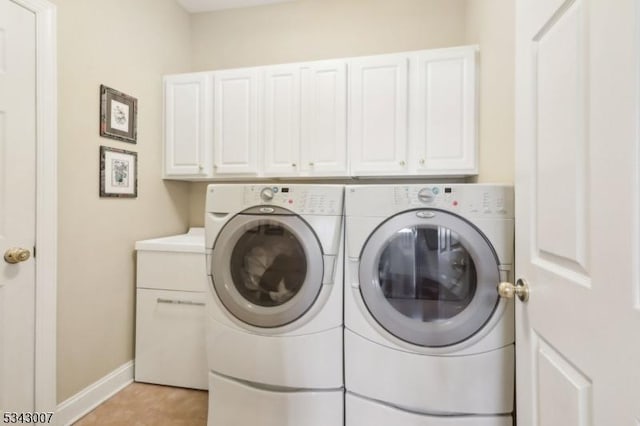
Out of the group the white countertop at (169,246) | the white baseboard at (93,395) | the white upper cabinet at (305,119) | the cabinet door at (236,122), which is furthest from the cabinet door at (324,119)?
the white baseboard at (93,395)

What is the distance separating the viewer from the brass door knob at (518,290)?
89 centimetres

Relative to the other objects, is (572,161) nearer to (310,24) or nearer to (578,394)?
(578,394)

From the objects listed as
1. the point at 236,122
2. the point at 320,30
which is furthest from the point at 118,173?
the point at 320,30

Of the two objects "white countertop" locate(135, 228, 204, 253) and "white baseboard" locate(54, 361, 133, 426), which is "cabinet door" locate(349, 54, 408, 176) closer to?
"white countertop" locate(135, 228, 204, 253)

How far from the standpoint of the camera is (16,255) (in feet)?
4.52

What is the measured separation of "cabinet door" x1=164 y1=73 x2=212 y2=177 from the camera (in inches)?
90.4

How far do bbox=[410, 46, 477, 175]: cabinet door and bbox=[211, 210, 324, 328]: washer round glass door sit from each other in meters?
1.04

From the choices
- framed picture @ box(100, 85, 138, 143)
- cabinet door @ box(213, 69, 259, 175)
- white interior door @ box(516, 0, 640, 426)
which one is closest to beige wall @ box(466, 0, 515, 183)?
white interior door @ box(516, 0, 640, 426)

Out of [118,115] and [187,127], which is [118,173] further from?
[187,127]

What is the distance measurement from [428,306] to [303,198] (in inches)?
27.4

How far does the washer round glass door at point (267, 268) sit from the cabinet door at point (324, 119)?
828 millimetres

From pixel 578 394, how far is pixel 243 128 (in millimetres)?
2179

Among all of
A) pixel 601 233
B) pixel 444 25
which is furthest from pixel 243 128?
pixel 601 233

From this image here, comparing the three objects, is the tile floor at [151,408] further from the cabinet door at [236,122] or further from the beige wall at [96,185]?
the cabinet door at [236,122]
